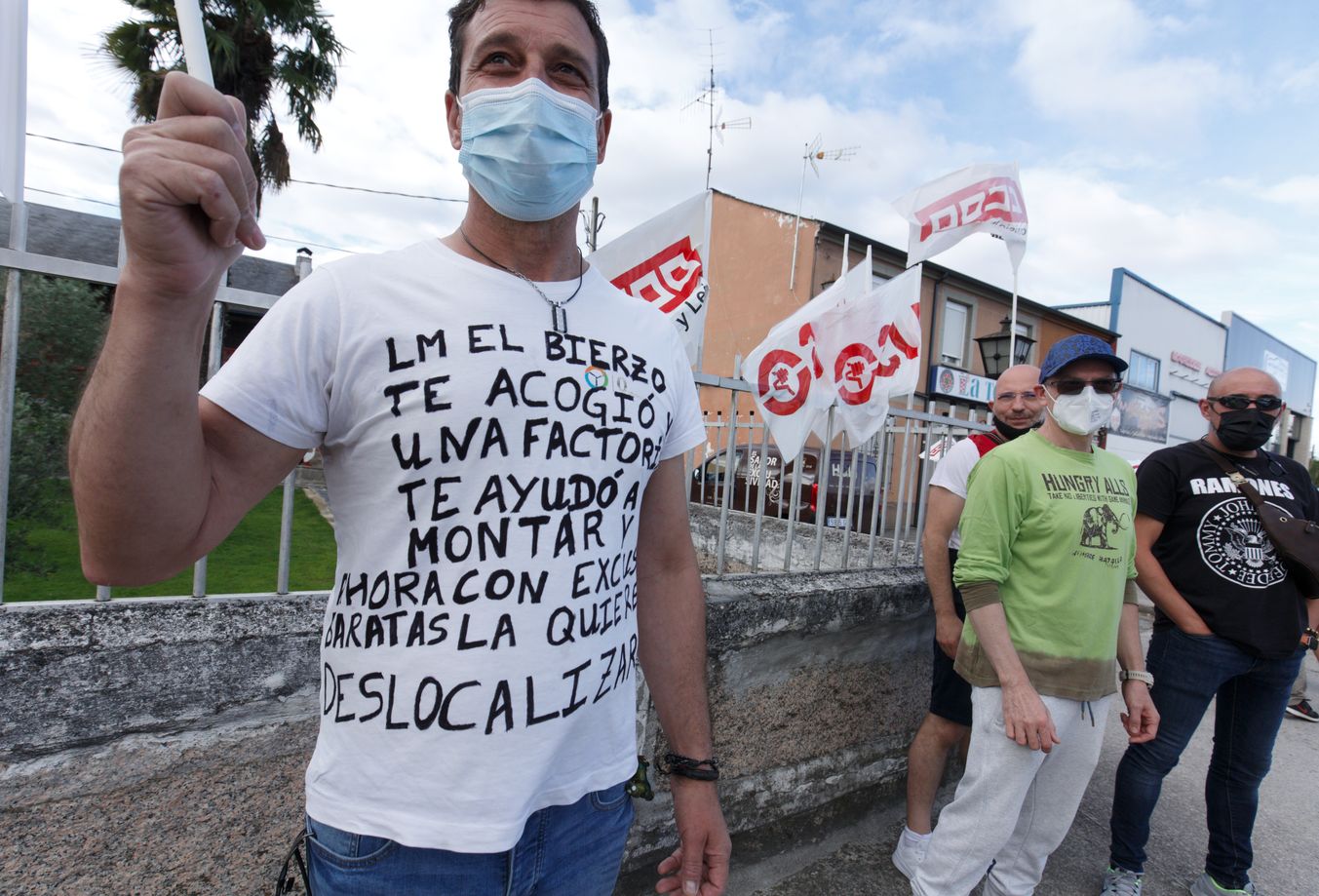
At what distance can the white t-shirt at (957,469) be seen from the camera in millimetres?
2996

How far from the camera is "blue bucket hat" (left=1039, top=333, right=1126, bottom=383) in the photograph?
2.48 meters

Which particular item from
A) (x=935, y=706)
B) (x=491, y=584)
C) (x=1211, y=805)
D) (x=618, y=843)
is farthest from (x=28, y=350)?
(x=1211, y=805)

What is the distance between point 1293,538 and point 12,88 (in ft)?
12.5

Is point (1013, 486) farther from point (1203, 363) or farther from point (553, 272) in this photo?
point (1203, 363)

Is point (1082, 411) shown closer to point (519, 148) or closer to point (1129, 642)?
point (1129, 642)

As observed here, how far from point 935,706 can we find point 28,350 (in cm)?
390

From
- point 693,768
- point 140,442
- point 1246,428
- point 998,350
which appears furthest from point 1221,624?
point 998,350

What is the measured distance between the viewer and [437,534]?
1.07 metres

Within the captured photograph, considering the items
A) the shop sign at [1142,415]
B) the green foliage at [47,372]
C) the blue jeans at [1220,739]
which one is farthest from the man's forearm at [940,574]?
the shop sign at [1142,415]

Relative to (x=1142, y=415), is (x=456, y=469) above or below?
below

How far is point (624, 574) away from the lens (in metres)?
1.32

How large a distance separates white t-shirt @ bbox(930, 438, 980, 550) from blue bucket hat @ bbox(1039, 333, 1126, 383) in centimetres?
54

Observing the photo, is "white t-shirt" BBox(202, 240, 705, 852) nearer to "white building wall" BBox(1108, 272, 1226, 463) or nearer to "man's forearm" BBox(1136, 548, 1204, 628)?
"man's forearm" BBox(1136, 548, 1204, 628)

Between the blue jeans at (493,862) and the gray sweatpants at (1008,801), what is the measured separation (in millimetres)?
1538
